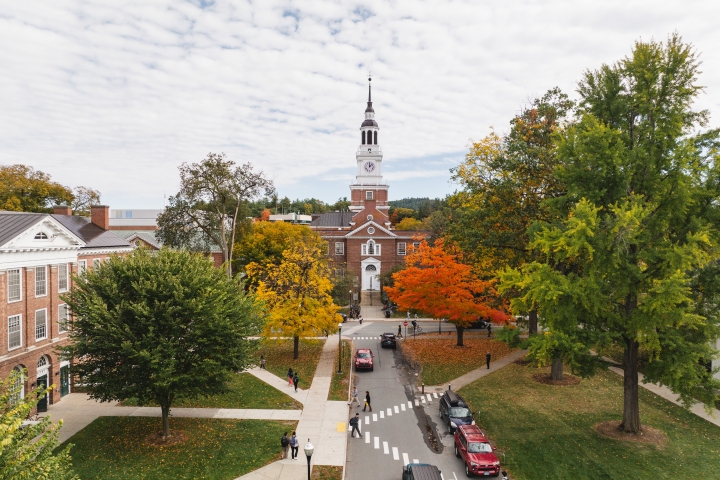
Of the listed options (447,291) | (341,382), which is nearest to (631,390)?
(447,291)

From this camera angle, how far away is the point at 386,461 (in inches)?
770

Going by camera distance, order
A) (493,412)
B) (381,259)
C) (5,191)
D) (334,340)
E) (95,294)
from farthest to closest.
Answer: (381,259) < (5,191) < (334,340) < (493,412) < (95,294)

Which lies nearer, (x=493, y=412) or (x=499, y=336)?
(x=499, y=336)

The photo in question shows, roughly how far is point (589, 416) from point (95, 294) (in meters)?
23.4

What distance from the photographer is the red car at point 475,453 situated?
1794 cm

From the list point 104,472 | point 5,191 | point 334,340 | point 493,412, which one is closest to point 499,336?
point 493,412

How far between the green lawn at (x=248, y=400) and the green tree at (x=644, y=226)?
1407 centimetres

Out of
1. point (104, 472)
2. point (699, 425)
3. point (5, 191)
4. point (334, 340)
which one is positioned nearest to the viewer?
point (104, 472)

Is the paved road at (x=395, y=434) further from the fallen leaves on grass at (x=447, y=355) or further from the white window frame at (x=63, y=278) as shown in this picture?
the white window frame at (x=63, y=278)

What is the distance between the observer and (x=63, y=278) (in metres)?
27.6

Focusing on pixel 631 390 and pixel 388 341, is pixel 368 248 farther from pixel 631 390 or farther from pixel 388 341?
pixel 631 390

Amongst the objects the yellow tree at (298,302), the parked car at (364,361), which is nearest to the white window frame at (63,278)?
the yellow tree at (298,302)

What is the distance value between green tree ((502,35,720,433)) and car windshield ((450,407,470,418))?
6678mm

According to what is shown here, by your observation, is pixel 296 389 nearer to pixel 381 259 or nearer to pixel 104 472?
pixel 104 472
